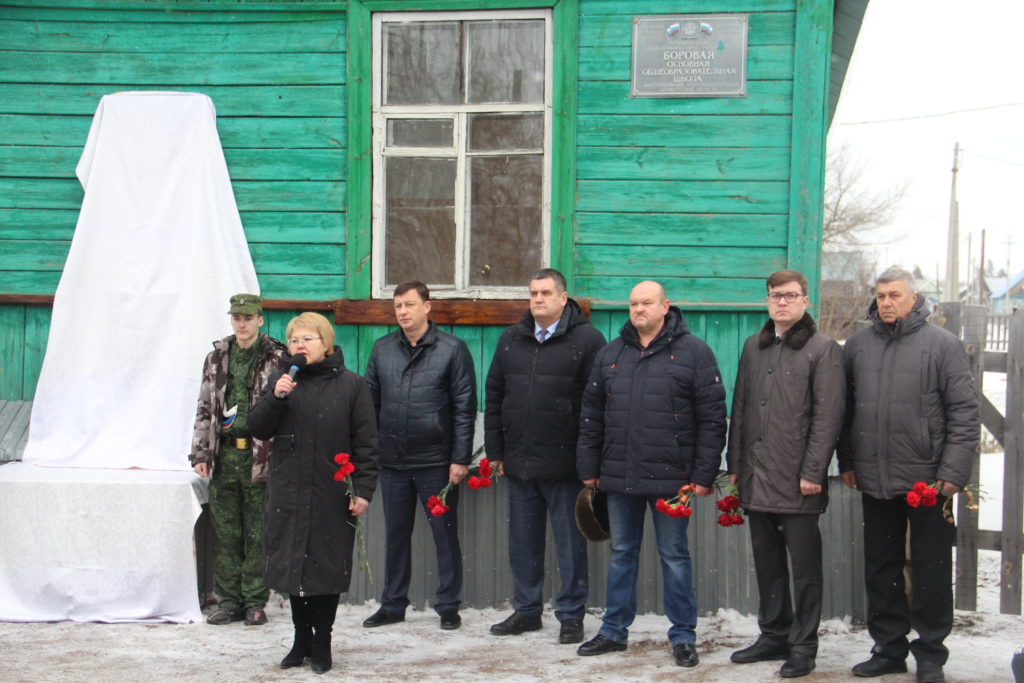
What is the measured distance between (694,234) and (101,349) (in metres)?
3.42

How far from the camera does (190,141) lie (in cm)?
616

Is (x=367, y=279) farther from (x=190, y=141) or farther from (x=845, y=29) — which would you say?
(x=845, y=29)

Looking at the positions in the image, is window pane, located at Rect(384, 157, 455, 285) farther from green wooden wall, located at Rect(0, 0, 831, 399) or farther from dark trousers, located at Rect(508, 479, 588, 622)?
dark trousers, located at Rect(508, 479, 588, 622)

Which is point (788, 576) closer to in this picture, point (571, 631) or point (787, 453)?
point (787, 453)

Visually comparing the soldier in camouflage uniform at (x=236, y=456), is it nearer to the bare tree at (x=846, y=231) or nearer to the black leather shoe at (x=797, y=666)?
the black leather shoe at (x=797, y=666)

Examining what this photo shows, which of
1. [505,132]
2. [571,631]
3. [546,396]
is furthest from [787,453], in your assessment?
[505,132]

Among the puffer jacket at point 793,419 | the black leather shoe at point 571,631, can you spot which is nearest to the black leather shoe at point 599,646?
the black leather shoe at point 571,631

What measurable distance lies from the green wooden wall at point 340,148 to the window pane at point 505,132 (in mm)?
254

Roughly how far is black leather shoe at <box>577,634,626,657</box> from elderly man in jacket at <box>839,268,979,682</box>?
107 cm

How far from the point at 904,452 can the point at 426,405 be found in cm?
227

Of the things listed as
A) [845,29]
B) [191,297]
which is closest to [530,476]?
[191,297]

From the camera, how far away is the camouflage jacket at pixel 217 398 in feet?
17.9

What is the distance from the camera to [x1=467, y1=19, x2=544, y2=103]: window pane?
6.11 metres

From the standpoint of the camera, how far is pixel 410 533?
5574 millimetres
